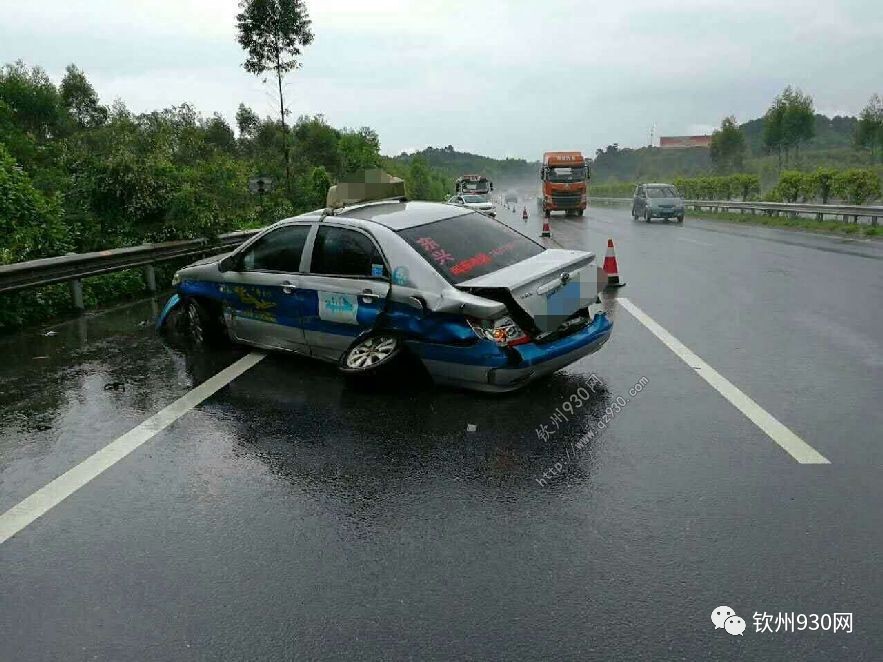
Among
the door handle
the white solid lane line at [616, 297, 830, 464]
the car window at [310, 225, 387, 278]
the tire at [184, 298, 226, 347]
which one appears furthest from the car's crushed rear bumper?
the tire at [184, 298, 226, 347]

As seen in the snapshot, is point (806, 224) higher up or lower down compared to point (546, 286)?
lower down

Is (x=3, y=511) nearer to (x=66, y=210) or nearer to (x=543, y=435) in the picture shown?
(x=543, y=435)

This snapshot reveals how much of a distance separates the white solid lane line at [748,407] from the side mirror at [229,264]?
4.81 m

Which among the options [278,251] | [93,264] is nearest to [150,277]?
[93,264]

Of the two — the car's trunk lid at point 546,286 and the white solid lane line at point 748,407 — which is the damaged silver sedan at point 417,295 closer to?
the car's trunk lid at point 546,286

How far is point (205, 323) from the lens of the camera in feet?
27.4

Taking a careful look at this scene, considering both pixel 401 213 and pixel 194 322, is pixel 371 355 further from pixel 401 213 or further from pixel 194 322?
pixel 194 322

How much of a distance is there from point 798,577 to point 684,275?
37.1 ft

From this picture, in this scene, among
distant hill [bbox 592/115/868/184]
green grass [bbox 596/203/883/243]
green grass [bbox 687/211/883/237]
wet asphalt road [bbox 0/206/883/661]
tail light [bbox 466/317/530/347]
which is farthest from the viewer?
distant hill [bbox 592/115/868/184]

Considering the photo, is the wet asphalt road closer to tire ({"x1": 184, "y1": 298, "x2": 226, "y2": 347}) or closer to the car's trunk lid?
the car's trunk lid

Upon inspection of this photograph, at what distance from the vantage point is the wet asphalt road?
308 centimetres

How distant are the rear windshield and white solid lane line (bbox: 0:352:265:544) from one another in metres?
2.40

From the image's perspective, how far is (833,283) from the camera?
12320 millimetres

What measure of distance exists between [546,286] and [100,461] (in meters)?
3.67
